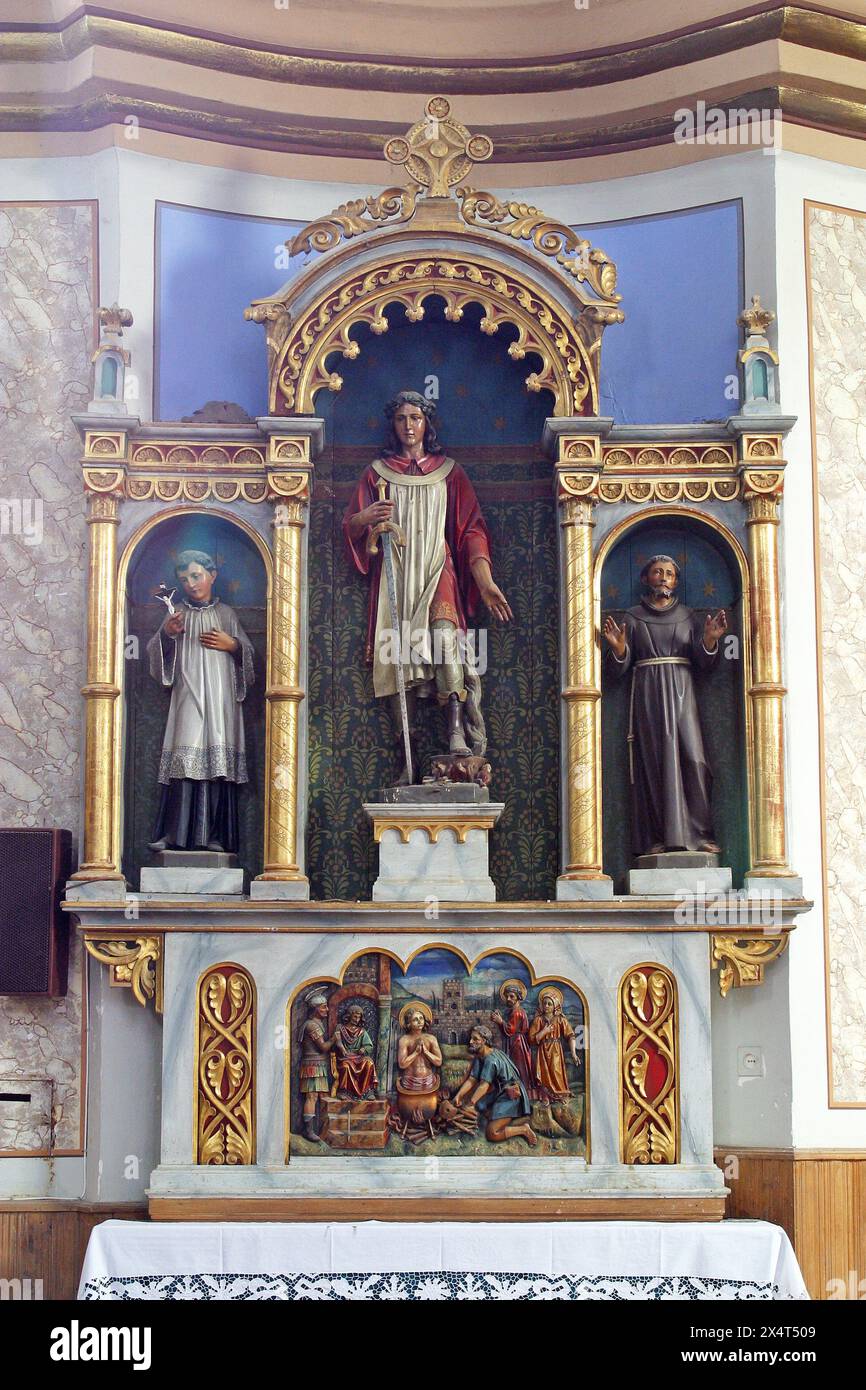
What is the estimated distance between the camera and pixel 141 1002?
8.56 metres

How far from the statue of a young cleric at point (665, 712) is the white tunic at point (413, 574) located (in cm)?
83

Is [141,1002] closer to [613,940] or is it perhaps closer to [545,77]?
[613,940]

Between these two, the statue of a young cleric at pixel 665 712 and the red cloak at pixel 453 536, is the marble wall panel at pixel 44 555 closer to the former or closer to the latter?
the red cloak at pixel 453 536

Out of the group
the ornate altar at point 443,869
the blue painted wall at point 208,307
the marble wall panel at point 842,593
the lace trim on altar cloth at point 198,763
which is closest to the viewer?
the ornate altar at point 443,869

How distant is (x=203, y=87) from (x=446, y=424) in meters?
2.03

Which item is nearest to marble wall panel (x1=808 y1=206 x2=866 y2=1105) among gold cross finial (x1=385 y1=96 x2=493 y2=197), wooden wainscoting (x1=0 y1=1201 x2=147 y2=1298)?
gold cross finial (x1=385 y1=96 x2=493 y2=197)

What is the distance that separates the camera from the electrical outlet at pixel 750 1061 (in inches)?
341

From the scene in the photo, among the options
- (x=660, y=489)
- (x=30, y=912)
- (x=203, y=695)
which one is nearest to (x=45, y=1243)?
(x=30, y=912)

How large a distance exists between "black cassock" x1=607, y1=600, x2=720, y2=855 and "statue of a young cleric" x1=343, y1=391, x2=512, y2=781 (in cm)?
66

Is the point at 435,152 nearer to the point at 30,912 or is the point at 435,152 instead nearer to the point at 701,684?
the point at 701,684

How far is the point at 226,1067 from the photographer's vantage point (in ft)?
27.7

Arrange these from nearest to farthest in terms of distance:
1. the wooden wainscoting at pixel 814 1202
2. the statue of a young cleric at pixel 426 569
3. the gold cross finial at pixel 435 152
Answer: the wooden wainscoting at pixel 814 1202 < the statue of a young cleric at pixel 426 569 < the gold cross finial at pixel 435 152

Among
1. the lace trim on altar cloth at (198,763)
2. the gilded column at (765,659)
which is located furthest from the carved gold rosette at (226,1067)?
the gilded column at (765,659)

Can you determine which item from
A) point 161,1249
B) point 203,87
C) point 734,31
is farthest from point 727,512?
point 161,1249
